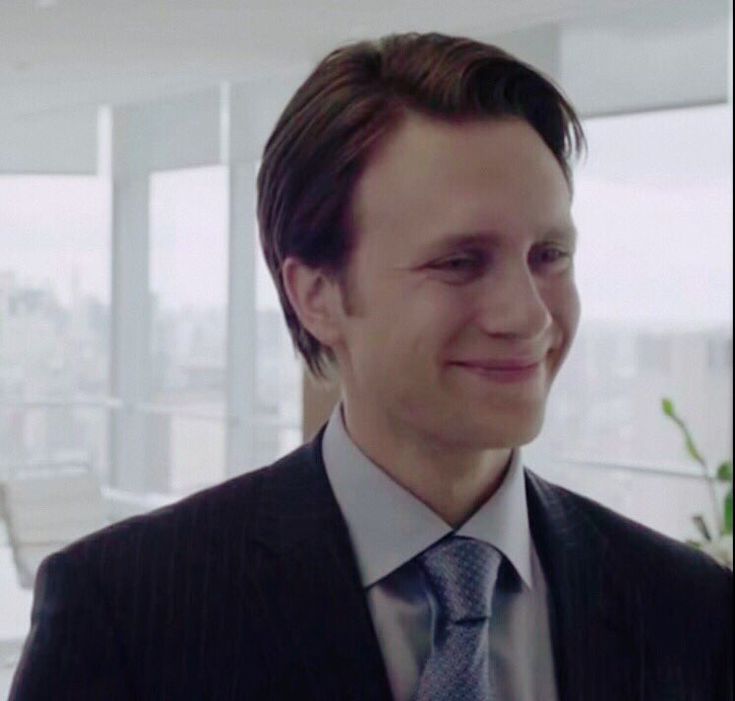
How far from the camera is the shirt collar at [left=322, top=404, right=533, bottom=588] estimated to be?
2.14 ft

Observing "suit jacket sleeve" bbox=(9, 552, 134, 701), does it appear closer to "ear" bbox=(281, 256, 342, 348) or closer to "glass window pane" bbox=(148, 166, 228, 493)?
"ear" bbox=(281, 256, 342, 348)

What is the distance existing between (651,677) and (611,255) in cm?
271

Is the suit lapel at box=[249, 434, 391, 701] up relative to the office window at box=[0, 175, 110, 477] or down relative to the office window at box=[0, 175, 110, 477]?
down

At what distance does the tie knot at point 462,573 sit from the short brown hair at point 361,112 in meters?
0.16

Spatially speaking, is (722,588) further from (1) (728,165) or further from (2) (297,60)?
(1) (728,165)

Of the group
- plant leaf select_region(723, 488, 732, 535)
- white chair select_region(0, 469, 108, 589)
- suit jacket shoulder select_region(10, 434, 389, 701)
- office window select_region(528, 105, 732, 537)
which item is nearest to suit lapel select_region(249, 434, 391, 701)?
suit jacket shoulder select_region(10, 434, 389, 701)

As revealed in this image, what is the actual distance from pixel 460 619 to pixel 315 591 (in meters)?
0.08

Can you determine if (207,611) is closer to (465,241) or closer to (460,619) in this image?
(460,619)

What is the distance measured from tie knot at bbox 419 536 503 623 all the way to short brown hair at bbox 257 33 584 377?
0.16 metres

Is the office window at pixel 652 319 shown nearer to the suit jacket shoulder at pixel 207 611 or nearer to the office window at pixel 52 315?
the office window at pixel 52 315

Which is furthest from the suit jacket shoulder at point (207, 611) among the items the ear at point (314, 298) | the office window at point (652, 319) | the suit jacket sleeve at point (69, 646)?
the office window at point (652, 319)

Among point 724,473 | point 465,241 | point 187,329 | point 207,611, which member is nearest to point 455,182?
point 465,241

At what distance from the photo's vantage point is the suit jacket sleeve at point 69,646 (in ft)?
2.02

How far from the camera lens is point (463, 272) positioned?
0.60 metres
